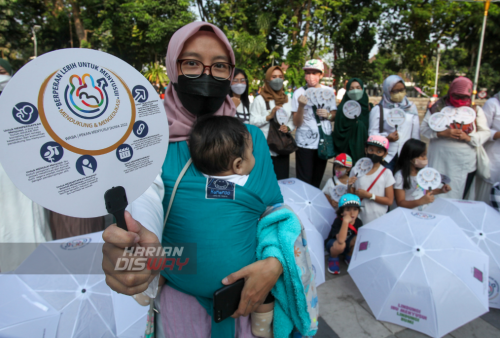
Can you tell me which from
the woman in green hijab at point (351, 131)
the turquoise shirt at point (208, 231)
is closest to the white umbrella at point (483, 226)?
the woman in green hijab at point (351, 131)

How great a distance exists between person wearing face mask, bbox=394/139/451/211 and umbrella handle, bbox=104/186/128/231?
10.8 feet

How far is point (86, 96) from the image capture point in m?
0.68

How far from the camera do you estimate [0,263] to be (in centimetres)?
194

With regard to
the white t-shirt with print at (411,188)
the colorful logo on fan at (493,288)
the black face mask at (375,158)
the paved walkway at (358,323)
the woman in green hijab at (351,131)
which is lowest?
the paved walkway at (358,323)

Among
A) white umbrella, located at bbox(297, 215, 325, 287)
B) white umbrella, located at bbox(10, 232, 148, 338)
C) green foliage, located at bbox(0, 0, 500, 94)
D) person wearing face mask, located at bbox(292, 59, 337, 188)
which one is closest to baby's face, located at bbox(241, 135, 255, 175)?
white umbrella, located at bbox(10, 232, 148, 338)

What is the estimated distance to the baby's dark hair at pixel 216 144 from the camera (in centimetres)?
109

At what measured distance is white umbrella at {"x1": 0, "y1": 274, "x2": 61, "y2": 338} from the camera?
1.40 m

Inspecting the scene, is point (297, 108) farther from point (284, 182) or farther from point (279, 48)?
→ point (279, 48)

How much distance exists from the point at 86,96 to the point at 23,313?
142 centimetres

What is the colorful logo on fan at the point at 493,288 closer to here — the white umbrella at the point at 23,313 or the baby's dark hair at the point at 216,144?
the baby's dark hair at the point at 216,144

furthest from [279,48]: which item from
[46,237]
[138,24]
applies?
[46,237]

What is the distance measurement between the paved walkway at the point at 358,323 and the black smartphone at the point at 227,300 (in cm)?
150

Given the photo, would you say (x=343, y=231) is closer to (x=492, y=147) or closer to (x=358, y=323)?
(x=358, y=323)

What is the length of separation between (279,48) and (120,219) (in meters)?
20.1
